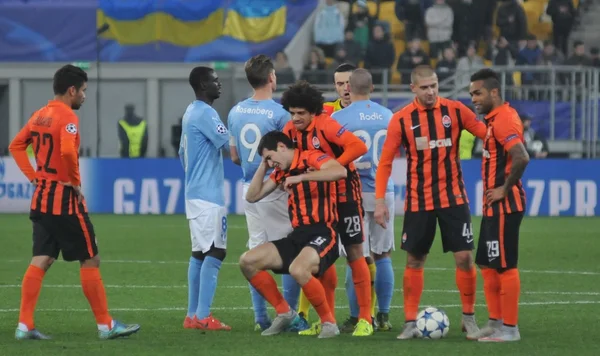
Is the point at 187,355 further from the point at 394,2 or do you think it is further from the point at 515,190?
the point at 394,2

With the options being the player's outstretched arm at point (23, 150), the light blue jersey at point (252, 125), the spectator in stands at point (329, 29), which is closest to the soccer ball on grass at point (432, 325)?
the light blue jersey at point (252, 125)

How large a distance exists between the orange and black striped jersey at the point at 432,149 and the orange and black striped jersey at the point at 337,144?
24 centimetres

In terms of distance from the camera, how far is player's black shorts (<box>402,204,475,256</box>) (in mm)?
9109

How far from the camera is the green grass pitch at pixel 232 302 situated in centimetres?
866

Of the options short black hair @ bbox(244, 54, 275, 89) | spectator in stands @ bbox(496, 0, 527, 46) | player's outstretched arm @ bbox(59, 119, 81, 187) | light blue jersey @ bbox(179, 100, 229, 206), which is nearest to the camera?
player's outstretched arm @ bbox(59, 119, 81, 187)

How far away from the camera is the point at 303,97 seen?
9117mm

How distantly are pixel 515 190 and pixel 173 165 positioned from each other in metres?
14.6

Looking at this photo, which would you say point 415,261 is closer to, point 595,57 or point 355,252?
point 355,252

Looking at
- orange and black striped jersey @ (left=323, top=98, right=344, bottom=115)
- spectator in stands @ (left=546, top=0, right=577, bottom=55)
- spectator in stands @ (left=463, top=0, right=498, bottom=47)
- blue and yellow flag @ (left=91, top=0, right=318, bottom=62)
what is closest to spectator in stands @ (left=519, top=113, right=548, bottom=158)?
spectator in stands @ (left=463, top=0, right=498, bottom=47)

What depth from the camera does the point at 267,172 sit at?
9781 mm

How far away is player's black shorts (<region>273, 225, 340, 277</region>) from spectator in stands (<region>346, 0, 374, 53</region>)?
17907 mm

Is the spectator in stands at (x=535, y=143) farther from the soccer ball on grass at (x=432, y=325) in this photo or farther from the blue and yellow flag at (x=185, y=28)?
the soccer ball on grass at (x=432, y=325)

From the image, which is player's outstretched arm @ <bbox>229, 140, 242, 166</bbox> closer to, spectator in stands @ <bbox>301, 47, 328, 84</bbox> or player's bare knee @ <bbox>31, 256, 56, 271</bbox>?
player's bare knee @ <bbox>31, 256, 56, 271</bbox>

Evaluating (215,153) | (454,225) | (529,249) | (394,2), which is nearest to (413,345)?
(454,225)
